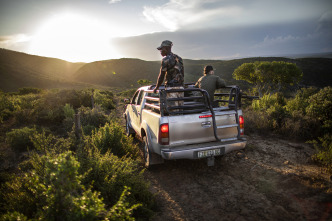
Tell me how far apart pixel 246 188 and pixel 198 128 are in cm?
148

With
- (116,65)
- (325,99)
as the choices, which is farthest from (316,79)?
(116,65)

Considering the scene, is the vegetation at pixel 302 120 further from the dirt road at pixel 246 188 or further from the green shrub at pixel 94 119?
the green shrub at pixel 94 119

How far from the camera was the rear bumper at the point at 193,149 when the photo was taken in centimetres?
347

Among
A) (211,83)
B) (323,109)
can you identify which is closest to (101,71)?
(211,83)

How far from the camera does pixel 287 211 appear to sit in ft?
9.31

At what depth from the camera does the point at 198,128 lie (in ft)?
12.1

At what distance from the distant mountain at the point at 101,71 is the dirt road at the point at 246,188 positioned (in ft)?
162

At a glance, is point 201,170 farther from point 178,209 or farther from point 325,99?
point 325,99

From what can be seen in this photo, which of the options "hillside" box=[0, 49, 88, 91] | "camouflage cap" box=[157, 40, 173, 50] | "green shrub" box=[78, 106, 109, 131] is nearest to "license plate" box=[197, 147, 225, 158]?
"camouflage cap" box=[157, 40, 173, 50]

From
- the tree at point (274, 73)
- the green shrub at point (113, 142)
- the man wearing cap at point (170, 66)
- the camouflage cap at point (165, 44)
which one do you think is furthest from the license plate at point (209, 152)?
the tree at point (274, 73)

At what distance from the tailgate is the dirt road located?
950mm

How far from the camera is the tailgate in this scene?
11.7 ft

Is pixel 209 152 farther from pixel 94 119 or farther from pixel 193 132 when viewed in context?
pixel 94 119

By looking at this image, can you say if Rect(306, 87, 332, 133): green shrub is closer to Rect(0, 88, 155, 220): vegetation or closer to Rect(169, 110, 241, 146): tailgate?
Rect(169, 110, 241, 146): tailgate
